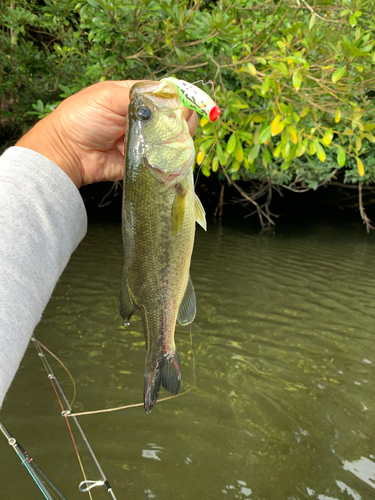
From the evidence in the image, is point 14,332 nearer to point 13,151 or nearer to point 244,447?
point 13,151

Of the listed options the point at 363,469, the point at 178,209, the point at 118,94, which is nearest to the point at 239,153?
the point at 118,94

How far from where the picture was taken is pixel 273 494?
11.3 feet

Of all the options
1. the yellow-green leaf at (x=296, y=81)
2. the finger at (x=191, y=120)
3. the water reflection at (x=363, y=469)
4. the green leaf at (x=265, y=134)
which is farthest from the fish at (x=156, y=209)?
the water reflection at (x=363, y=469)

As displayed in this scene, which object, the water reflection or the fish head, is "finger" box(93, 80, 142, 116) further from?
the water reflection

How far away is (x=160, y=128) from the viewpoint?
169 cm

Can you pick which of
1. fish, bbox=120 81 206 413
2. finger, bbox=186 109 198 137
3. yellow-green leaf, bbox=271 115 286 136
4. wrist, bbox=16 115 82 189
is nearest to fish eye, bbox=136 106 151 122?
fish, bbox=120 81 206 413

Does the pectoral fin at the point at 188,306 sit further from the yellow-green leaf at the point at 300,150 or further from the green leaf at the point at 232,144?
the yellow-green leaf at the point at 300,150

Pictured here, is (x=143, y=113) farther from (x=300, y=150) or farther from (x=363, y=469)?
(x=363, y=469)

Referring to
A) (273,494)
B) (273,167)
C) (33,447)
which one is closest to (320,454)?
(273,494)

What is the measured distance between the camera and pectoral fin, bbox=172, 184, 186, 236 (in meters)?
1.62

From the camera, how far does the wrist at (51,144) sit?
76.6 inches

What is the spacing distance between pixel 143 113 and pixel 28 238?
0.64 metres

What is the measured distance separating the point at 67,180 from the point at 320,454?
11.3 ft

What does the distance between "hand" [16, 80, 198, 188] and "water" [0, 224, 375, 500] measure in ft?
8.57
